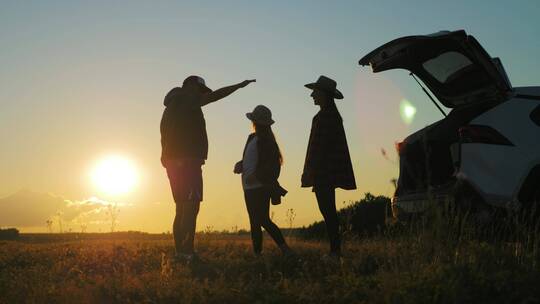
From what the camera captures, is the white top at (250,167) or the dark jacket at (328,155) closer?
the dark jacket at (328,155)

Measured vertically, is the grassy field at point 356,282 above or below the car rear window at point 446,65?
below

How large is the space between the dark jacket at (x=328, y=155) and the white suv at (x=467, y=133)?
0.79 meters

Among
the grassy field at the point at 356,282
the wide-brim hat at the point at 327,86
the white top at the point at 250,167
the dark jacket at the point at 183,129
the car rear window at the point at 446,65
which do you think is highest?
the car rear window at the point at 446,65

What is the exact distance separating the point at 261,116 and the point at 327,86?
129 centimetres

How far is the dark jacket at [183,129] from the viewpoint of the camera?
8.34m

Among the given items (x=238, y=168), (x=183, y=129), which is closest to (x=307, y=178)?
(x=238, y=168)

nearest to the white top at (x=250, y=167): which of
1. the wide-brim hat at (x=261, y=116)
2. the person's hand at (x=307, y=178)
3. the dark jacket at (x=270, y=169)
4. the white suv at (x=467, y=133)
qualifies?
the dark jacket at (x=270, y=169)

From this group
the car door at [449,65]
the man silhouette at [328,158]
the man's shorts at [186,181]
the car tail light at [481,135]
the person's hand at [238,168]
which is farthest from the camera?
the person's hand at [238,168]

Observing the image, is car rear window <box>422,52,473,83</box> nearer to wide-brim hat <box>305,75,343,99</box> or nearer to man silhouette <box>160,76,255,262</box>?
wide-brim hat <box>305,75,343,99</box>

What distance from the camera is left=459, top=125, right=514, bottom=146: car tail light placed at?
6781mm

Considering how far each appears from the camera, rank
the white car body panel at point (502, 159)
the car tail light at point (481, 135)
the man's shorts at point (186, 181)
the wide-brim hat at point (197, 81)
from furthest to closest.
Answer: the wide-brim hat at point (197, 81) < the man's shorts at point (186, 181) < the car tail light at point (481, 135) < the white car body panel at point (502, 159)

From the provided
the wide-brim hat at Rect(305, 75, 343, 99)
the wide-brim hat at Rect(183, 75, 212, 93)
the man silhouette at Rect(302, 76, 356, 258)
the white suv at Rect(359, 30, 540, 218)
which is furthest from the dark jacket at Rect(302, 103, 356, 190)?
the wide-brim hat at Rect(183, 75, 212, 93)

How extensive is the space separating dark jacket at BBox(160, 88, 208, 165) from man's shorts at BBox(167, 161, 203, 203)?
12cm

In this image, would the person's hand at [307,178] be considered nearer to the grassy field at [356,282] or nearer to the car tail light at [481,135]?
the grassy field at [356,282]
